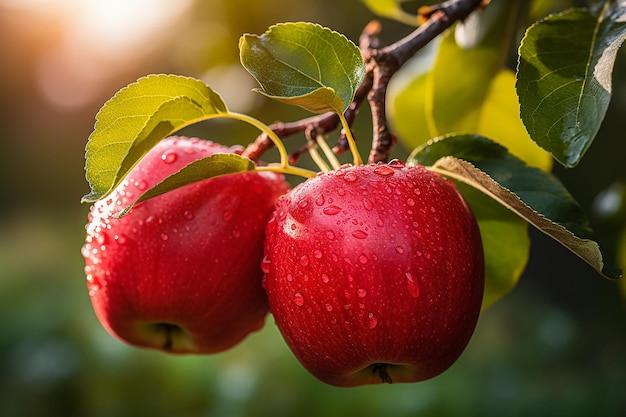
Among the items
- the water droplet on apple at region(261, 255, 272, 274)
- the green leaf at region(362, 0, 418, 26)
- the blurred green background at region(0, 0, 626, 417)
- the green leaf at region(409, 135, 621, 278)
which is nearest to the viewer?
the green leaf at region(409, 135, 621, 278)

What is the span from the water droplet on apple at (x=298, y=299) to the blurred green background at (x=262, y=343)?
69 centimetres

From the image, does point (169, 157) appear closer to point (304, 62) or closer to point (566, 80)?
point (304, 62)

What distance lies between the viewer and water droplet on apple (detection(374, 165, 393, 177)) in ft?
2.14

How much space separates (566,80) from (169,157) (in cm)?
39

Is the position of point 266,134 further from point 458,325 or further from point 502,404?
point 502,404

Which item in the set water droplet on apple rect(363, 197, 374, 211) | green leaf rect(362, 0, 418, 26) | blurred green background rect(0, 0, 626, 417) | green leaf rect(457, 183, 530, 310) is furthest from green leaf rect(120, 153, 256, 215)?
blurred green background rect(0, 0, 626, 417)

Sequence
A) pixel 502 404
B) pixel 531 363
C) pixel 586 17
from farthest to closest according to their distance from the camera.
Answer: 1. pixel 531 363
2. pixel 502 404
3. pixel 586 17

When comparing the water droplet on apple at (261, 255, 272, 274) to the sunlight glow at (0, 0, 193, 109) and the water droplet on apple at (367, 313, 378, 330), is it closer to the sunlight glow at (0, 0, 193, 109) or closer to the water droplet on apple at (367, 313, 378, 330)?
the water droplet on apple at (367, 313, 378, 330)

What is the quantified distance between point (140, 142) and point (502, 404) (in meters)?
2.17

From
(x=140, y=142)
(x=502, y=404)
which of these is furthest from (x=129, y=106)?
(x=502, y=404)

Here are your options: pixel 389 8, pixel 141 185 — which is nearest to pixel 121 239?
pixel 141 185

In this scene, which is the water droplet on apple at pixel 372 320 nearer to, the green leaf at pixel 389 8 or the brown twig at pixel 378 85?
the brown twig at pixel 378 85

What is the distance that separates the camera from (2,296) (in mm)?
3477

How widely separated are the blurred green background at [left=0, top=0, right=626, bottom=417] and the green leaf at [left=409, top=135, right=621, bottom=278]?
0.48 m
